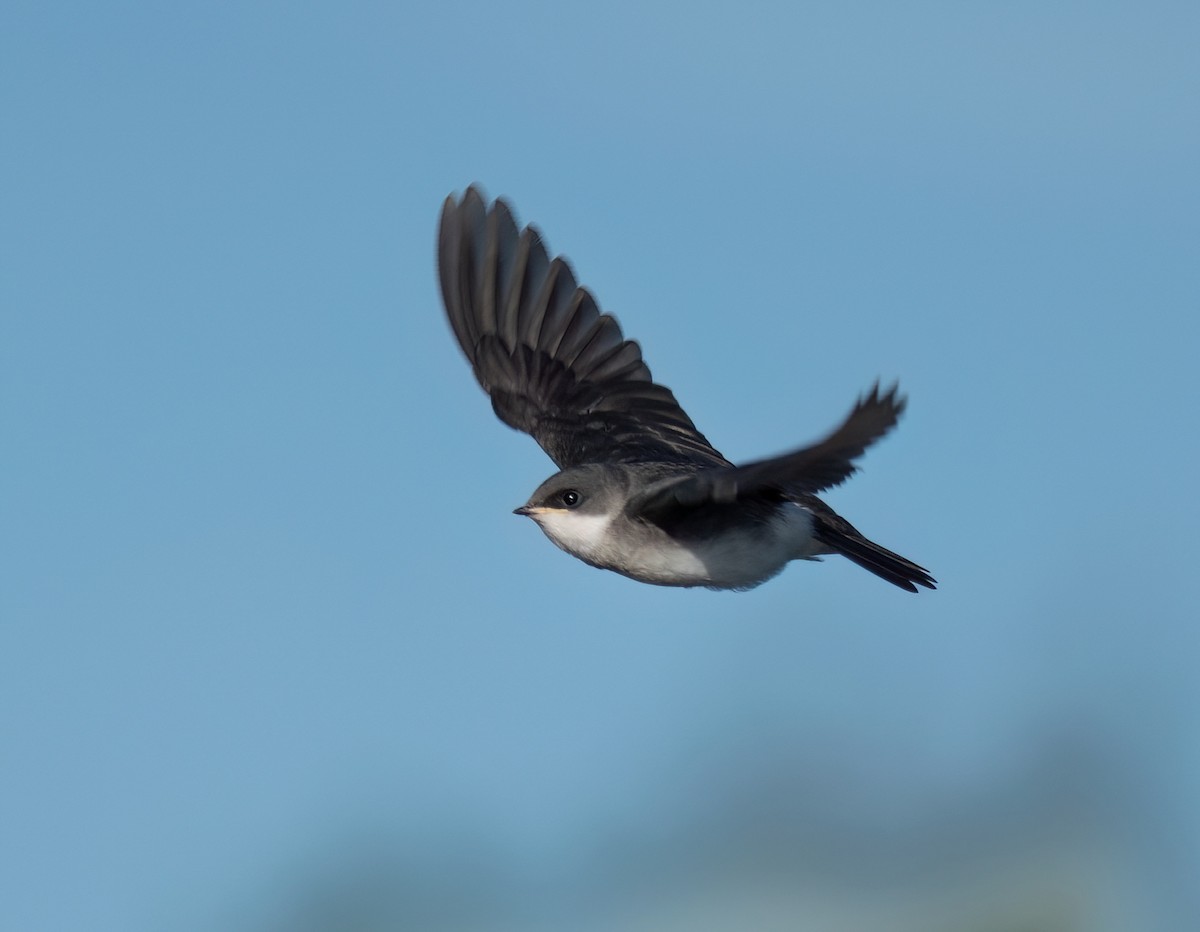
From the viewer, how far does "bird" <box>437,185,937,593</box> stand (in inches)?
276

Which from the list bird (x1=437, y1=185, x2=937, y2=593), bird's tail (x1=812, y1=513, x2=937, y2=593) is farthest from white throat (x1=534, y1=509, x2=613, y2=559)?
bird's tail (x1=812, y1=513, x2=937, y2=593)

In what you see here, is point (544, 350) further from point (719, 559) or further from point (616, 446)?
point (719, 559)

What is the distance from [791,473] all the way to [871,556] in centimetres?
218

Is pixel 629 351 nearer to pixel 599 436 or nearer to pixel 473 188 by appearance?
pixel 599 436

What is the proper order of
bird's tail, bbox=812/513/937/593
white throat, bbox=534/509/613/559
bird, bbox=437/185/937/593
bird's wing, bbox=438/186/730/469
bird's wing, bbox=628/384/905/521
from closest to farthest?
bird's wing, bbox=628/384/905/521 < bird, bbox=437/185/937/593 < white throat, bbox=534/509/613/559 < bird's tail, bbox=812/513/937/593 < bird's wing, bbox=438/186/730/469

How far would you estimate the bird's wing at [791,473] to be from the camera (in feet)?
19.2

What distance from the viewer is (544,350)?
9758 millimetres

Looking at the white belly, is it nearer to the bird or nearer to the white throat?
the bird

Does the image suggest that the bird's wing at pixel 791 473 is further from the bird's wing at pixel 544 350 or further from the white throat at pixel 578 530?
the bird's wing at pixel 544 350

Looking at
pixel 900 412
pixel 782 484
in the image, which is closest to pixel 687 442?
pixel 782 484

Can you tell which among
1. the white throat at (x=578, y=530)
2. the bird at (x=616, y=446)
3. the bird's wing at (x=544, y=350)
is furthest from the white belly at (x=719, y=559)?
the bird's wing at (x=544, y=350)

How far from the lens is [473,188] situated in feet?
29.6

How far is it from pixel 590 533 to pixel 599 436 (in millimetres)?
1764

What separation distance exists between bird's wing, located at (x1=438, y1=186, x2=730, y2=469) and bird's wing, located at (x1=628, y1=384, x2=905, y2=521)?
5.76ft
